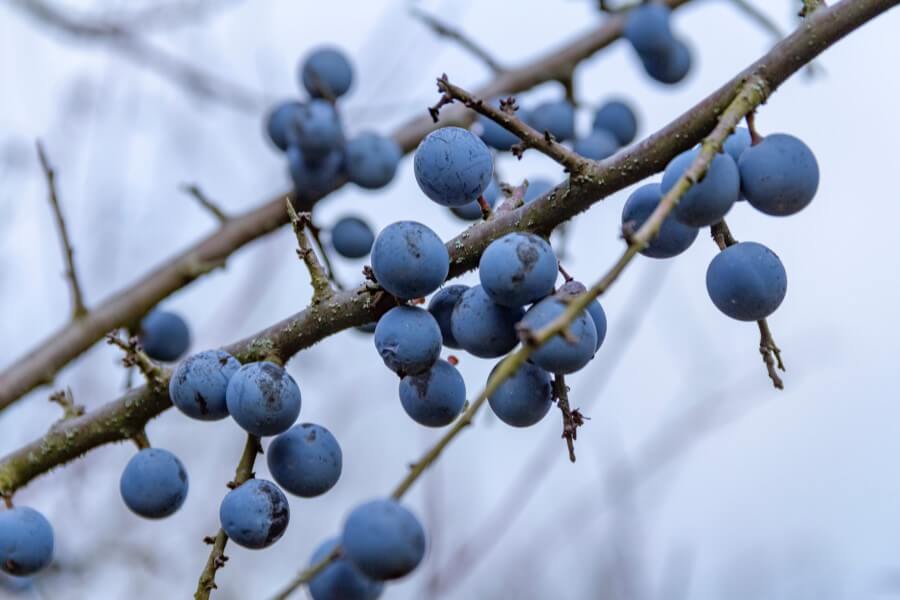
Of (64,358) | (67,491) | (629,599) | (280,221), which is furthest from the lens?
(629,599)

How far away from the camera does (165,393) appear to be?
5.46ft

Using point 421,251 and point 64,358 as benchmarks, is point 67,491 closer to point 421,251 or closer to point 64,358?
point 64,358

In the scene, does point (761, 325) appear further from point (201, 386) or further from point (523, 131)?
point (201, 386)

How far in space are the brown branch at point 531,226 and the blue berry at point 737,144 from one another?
8 centimetres

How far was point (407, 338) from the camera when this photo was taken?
1.42 meters

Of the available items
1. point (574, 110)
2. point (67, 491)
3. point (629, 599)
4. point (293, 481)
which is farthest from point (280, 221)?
point (629, 599)

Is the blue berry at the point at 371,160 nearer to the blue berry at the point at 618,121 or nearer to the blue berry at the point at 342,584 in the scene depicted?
the blue berry at the point at 618,121

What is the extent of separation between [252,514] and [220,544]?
70 mm

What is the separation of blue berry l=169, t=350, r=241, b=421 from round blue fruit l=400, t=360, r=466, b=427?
285mm

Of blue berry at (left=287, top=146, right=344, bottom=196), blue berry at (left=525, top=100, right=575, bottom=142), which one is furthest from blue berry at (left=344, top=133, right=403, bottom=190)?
blue berry at (left=525, top=100, right=575, bottom=142)

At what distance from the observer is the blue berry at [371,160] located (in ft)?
8.79

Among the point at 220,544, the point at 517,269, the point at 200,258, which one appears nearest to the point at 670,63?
the point at 200,258

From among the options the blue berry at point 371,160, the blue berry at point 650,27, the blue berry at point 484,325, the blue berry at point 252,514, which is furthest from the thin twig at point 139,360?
the blue berry at point 650,27

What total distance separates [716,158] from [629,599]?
5.44 metres
